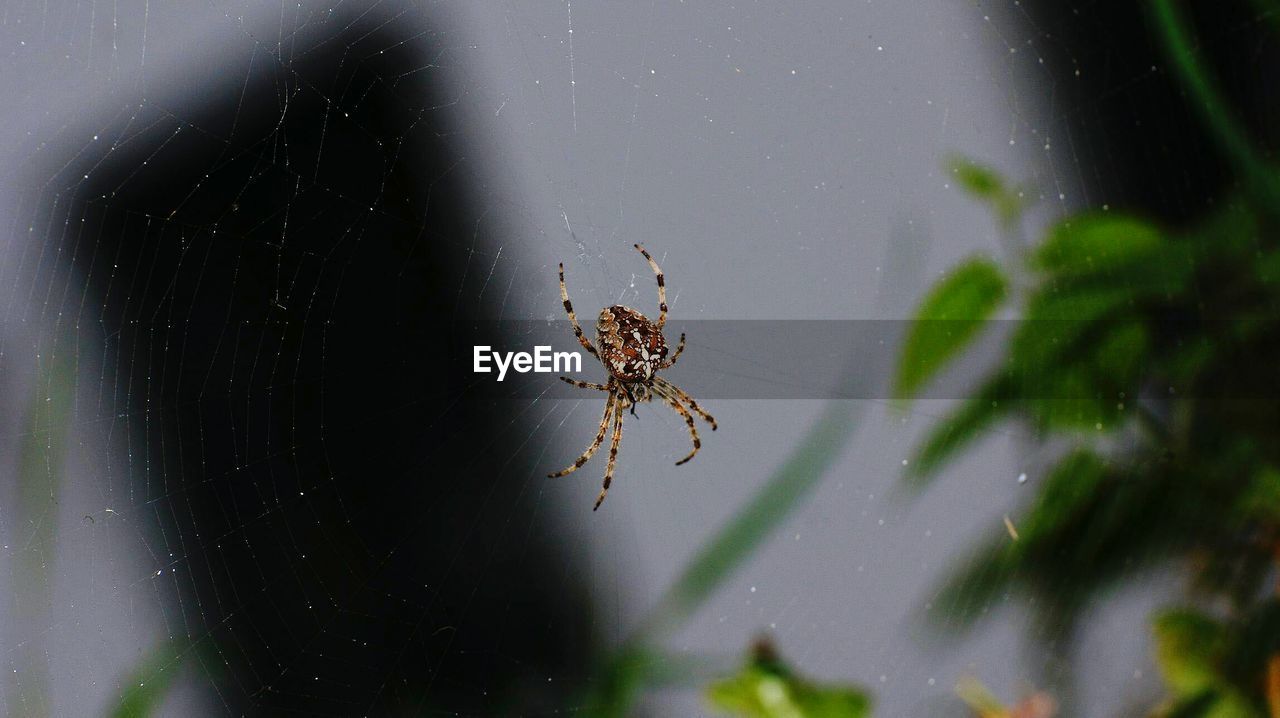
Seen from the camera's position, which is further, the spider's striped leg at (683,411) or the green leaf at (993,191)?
the spider's striped leg at (683,411)

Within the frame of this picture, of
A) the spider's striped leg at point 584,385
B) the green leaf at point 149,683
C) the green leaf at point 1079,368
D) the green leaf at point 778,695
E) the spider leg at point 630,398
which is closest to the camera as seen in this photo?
the green leaf at point 778,695

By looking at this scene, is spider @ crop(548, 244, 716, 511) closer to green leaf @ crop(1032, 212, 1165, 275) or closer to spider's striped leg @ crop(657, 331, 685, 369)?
spider's striped leg @ crop(657, 331, 685, 369)

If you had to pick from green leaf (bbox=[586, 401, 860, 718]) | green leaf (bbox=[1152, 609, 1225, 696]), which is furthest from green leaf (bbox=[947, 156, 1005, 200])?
green leaf (bbox=[1152, 609, 1225, 696])

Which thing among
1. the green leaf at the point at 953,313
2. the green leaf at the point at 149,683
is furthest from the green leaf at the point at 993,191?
the green leaf at the point at 149,683

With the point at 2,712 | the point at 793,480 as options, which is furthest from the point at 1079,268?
the point at 2,712

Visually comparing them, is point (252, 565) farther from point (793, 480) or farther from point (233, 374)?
point (793, 480)

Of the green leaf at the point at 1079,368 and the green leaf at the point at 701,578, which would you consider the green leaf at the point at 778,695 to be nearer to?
the green leaf at the point at 701,578
